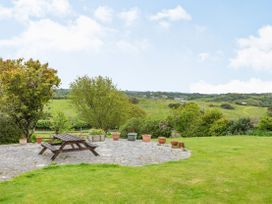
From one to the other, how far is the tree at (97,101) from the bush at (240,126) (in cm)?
1354

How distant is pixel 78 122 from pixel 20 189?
36.2 metres

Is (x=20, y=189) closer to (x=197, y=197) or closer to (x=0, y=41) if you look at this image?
(x=197, y=197)

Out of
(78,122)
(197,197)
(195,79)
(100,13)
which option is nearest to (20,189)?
(197,197)

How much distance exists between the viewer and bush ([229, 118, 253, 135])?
86.8 feet

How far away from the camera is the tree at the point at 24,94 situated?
22.3 meters

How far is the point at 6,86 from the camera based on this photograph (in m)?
22.2

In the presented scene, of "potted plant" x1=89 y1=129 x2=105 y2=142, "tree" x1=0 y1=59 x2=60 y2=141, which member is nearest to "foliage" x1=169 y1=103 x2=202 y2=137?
"potted plant" x1=89 y1=129 x2=105 y2=142

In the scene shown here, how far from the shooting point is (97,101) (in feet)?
115

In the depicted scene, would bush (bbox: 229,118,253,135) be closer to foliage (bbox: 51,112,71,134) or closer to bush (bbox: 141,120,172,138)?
bush (bbox: 141,120,172,138)

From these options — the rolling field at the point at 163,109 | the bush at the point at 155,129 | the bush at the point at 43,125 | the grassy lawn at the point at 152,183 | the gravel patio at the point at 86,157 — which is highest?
the rolling field at the point at 163,109

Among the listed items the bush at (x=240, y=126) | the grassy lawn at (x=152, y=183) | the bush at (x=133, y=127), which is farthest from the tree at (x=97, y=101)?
the grassy lawn at (x=152, y=183)

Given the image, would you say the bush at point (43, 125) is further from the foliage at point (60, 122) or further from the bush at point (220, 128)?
the bush at point (220, 128)

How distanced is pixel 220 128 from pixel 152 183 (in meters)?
18.7

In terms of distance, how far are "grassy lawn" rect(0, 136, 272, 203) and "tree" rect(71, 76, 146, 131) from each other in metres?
22.2
